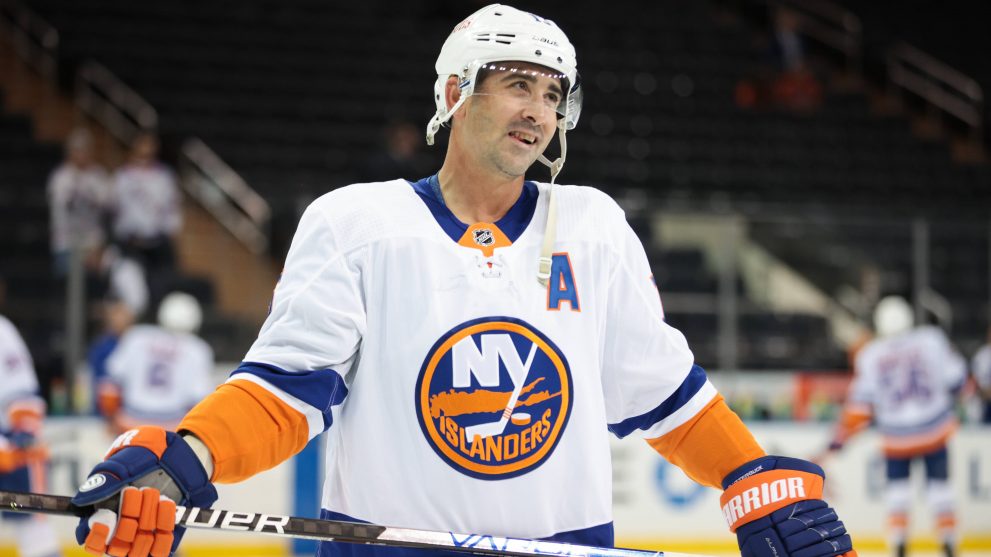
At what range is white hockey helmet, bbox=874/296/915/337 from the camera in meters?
7.00

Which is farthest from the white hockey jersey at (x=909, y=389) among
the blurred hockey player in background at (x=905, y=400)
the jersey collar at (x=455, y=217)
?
the jersey collar at (x=455, y=217)

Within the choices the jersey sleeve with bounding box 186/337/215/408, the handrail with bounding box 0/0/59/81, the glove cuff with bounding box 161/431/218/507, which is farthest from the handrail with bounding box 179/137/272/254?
the glove cuff with bounding box 161/431/218/507

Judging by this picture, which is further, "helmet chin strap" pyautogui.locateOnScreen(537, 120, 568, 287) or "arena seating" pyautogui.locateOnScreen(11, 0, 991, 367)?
"arena seating" pyautogui.locateOnScreen(11, 0, 991, 367)

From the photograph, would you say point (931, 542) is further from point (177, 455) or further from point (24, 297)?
point (177, 455)

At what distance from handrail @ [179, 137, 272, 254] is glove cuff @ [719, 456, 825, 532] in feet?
24.1

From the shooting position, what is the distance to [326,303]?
1.94 m

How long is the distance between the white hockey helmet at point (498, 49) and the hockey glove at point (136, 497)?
698mm

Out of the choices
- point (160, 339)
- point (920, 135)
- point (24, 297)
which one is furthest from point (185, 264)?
point (920, 135)

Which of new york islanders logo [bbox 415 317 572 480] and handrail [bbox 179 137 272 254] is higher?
handrail [bbox 179 137 272 254]

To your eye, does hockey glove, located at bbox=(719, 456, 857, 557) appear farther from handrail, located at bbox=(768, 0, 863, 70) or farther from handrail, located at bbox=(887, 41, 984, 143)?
handrail, located at bbox=(768, 0, 863, 70)

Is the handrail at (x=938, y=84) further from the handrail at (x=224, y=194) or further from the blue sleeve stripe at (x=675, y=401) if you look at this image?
the blue sleeve stripe at (x=675, y=401)

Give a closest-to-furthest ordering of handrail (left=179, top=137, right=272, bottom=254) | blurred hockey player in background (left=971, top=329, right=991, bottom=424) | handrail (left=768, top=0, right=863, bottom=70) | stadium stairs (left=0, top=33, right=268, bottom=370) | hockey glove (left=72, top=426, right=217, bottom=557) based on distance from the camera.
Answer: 1. hockey glove (left=72, top=426, right=217, bottom=557)
2. stadium stairs (left=0, top=33, right=268, bottom=370)
3. blurred hockey player in background (left=971, top=329, right=991, bottom=424)
4. handrail (left=179, top=137, right=272, bottom=254)
5. handrail (left=768, top=0, right=863, bottom=70)

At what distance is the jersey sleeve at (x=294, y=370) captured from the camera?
1855mm

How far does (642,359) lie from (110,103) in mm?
9043
